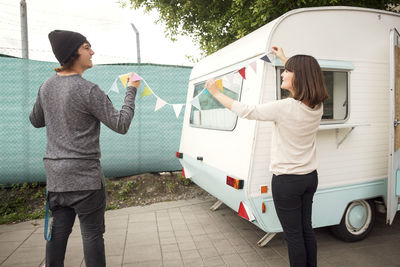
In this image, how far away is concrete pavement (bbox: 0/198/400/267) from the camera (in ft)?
9.67

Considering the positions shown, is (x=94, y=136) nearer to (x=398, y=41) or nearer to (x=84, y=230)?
(x=84, y=230)

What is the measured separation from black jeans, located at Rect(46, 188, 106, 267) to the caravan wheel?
2.66m

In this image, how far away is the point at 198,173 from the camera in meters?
3.93

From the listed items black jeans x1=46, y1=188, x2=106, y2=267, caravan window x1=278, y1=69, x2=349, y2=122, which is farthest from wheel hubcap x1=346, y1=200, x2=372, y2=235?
black jeans x1=46, y1=188, x2=106, y2=267

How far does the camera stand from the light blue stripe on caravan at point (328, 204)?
8.97ft

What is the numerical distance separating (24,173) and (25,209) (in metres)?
0.73

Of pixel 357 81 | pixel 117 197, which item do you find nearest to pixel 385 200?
pixel 357 81

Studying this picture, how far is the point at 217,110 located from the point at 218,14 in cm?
328

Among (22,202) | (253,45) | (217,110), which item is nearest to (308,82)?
(253,45)

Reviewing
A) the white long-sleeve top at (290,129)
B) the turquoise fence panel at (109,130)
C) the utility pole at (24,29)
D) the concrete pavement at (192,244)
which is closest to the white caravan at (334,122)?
the concrete pavement at (192,244)

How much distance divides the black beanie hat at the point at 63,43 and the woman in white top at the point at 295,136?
105 centimetres

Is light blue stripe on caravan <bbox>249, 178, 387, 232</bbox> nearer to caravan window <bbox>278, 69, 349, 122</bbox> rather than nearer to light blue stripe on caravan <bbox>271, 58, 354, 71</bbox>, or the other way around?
caravan window <bbox>278, 69, 349, 122</bbox>

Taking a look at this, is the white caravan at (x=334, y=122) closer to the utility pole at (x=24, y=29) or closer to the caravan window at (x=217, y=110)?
the caravan window at (x=217, y=110)

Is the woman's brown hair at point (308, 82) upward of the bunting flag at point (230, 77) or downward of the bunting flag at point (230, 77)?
downward
